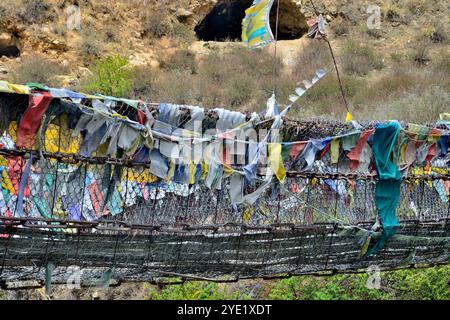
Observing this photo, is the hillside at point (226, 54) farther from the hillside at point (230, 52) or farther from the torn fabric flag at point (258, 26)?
the torn fabric flag at point (258, 26)

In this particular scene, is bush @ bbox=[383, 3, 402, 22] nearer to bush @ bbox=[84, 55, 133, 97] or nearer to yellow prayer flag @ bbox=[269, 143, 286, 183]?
bush @ bbox=[84, 55, 133, 97]

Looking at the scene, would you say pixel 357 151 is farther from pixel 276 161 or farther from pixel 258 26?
pixel 258 26

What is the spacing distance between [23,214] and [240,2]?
14.3 metres

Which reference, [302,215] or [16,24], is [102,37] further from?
[302,215]

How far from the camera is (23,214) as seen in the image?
3.60 m

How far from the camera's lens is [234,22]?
17.5 meters

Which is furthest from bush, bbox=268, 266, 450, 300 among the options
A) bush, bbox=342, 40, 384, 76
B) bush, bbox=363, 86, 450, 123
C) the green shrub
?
bush, bbox=342, 40, 384, 76

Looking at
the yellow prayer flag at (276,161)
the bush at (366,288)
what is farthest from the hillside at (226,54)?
the yellow prayer flag at (276,161)

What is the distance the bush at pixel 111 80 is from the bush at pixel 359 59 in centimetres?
559

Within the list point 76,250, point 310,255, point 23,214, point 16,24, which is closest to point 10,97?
point 23,214

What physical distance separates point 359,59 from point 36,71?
25.6ft

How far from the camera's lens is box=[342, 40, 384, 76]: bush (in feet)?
47.3

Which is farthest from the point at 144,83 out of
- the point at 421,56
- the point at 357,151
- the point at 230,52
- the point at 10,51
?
the point at 357,151

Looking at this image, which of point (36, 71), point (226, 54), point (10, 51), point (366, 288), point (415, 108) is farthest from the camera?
point (226, 54)
